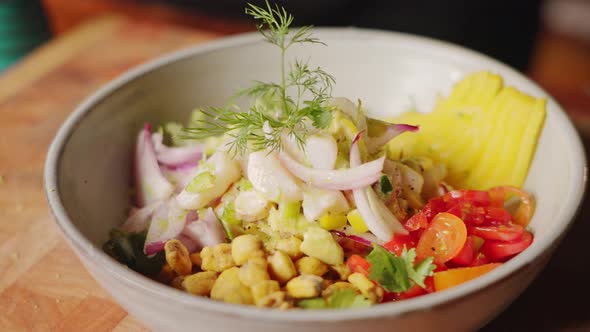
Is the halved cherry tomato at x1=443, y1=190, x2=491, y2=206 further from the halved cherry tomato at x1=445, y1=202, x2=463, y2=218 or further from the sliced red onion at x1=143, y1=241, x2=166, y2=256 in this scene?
the sliced red onion at x1=143, y1=241, x2=166, y2=256

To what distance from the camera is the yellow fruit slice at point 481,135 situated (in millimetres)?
1670

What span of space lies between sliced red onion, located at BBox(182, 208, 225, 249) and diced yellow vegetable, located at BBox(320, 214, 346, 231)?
269mm

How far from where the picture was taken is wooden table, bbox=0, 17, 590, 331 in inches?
55.4

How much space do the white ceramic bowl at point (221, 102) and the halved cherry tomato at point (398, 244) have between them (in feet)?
0.78

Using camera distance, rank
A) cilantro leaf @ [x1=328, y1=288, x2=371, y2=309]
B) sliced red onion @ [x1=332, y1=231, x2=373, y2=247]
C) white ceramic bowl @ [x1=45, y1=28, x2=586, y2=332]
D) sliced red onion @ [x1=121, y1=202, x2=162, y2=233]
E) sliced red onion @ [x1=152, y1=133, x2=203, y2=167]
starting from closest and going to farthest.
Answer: white ceramic bowl @ [x1=45, y1=28, x2=586, y2=332] → cilantro leaf @ [x1=328, y1=288, x2=371, y2=309] → sliced red onion @ [x1=332, y1=231, x2=373, y2=247] → sliced red onion @ [x1=121, y1=202, x2=162, y2=233] → sliced red onion @ [x1=152, y1=133, x2=203, y2=167]

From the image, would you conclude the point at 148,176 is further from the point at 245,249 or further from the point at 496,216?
the point at 496,216

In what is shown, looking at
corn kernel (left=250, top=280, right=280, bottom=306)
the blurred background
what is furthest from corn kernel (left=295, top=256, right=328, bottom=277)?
the blurred background

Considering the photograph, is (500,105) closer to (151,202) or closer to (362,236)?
(362,236)

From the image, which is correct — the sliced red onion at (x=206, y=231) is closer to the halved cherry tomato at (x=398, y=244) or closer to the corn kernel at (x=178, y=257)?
the corn kernel at (x=178, y=257)

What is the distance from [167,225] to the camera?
154 cm

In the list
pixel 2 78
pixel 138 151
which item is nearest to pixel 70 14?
pixel 2 78

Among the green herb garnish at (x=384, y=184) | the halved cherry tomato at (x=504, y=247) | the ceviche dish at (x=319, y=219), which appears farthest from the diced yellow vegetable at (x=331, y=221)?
the halved cherry tomato at (x=504, y=247)

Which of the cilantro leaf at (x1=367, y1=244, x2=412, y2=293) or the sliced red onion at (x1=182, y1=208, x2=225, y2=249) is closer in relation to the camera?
the cilantro leaf at (x1=367, y1=244, x2=412, y2=293)

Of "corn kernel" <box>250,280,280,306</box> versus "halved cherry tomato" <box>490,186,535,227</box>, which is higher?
"halved cherry tomato" <box>490,186,535,227</box>
